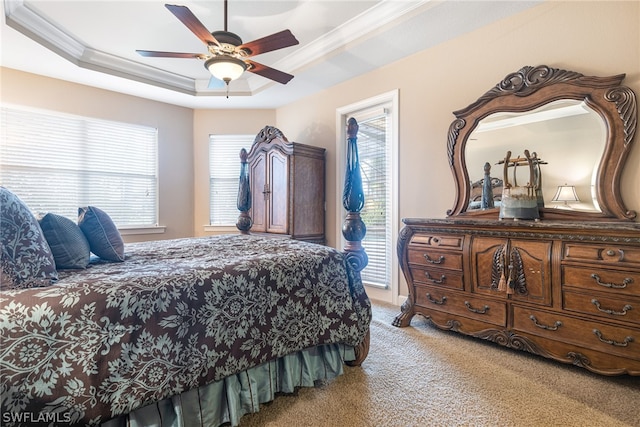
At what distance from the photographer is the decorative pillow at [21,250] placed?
42.3 inches

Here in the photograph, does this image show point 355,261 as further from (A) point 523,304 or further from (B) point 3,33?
(B) point 3,33

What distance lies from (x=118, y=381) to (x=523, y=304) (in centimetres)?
230

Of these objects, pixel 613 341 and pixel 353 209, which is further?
pixel 353 209

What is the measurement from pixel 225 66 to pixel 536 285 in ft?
8.51

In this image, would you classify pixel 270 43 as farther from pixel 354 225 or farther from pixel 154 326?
pixel 154 326

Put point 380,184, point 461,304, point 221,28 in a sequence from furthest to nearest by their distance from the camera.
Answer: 1. point 380,184
2. point 221,28
3. point 461,304

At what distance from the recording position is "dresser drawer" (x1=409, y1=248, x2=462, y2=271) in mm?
2332

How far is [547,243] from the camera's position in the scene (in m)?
1.95

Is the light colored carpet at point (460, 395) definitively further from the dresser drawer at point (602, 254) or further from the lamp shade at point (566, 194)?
the lamp shade at point (566, 194)

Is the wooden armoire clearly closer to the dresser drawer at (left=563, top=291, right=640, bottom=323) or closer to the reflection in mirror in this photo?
the reflection in mirror

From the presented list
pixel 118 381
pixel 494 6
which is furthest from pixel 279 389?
pixel 494 6

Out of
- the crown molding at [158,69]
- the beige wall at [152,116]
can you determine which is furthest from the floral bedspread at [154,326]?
the beige wall at [152,116]

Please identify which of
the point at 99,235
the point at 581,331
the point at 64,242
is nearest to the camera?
the point at 64,242

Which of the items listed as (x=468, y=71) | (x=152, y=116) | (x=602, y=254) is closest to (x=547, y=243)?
(x=602, y=254)
